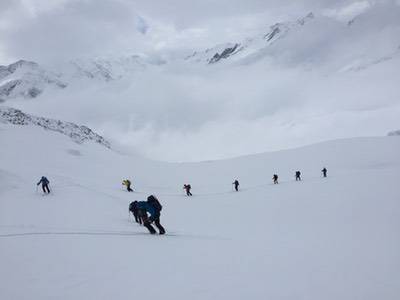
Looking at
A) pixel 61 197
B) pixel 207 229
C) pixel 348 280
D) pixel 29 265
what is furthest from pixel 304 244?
pixel 61 197

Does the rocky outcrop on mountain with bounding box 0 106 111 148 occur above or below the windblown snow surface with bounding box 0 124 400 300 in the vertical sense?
above

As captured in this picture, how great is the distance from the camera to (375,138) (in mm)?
65938

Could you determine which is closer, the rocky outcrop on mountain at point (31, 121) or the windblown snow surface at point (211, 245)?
the windblown snow surface at point (211, 245)

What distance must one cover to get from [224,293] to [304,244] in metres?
6.42

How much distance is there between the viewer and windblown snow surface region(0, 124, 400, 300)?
7.55m

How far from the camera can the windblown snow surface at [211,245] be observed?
7.55 metres

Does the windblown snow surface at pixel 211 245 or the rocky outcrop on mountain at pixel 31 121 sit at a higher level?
the rocky outcrop on mountain at pixel 31 121

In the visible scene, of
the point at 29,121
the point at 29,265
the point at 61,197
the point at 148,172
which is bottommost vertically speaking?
the point at 29,265

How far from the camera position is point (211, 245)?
39.3 feet

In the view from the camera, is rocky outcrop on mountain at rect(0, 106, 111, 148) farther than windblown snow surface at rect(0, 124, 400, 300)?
Yes

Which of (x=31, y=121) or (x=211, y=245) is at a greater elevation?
(x=31, y=121)

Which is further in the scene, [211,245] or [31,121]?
[31,121]

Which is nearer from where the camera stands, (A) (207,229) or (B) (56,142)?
(A) (207,229)

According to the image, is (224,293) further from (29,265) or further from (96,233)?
(96,233)
